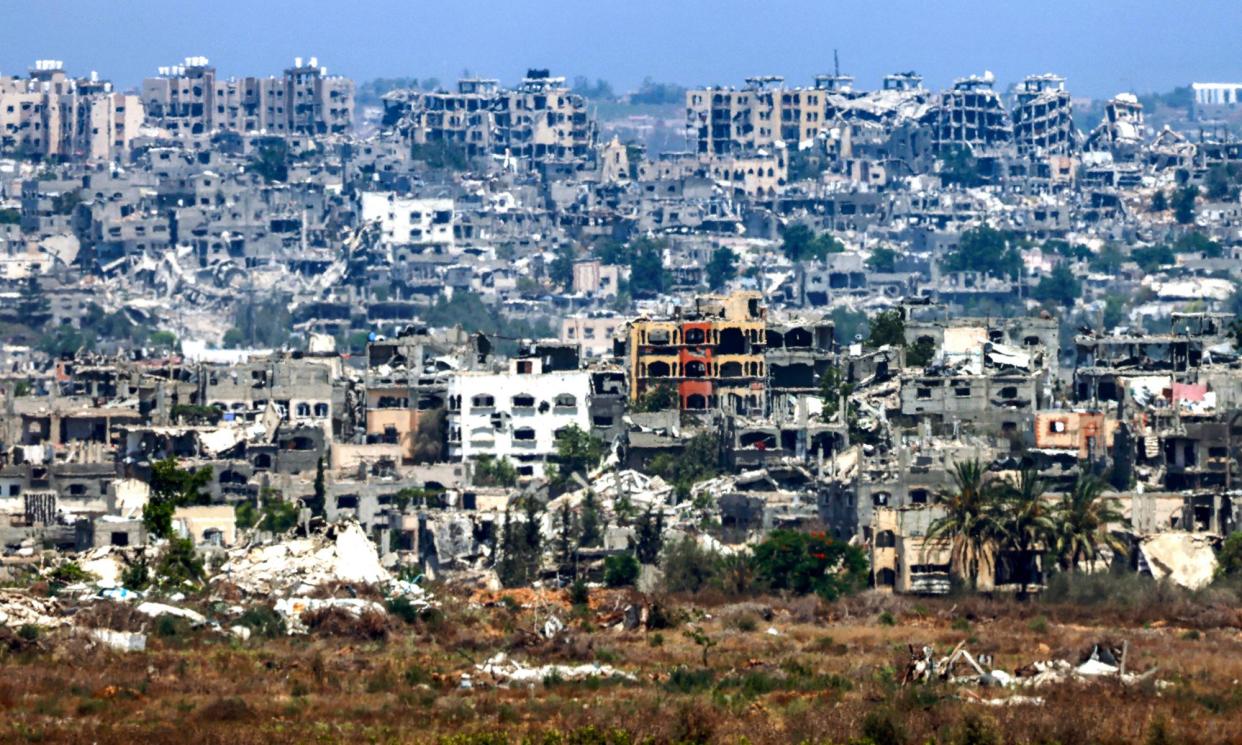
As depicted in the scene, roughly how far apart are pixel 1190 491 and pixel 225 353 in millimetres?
51122

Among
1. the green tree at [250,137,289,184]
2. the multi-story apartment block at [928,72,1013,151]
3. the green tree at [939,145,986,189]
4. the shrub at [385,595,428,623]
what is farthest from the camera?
the multi-story apartment block at [928,72,1013,151]

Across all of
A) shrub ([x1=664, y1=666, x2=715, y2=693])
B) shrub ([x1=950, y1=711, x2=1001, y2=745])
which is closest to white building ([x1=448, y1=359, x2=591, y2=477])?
shrub ([x1=664, y1=666, x2=715, y2=693])

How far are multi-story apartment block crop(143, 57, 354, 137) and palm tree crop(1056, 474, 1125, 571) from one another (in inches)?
4639

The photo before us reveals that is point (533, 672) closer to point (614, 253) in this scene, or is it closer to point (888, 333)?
point (888, 333)

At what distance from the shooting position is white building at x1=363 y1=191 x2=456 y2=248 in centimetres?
14375

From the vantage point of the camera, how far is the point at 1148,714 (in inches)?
1612

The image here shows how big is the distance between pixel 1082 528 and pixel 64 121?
11864cm

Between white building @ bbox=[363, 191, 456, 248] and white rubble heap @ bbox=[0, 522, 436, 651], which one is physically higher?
white building @ bbox=[363, 191, 456, 248]

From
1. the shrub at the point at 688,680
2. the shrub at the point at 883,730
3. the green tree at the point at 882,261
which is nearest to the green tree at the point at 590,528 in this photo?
the shrub at the point at 688,680

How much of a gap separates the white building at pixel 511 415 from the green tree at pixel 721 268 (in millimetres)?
57664

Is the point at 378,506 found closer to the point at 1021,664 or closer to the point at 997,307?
the point at 1021,664

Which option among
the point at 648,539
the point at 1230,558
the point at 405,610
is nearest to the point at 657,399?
the point at 648,539

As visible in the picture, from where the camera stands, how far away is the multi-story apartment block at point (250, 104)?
175875 millimetres

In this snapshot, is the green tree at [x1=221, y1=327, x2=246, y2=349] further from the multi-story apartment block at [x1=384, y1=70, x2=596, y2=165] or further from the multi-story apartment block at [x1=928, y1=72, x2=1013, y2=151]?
the multi-story apartment block at [x1=928, y1=72, x2=1013, y2=151]
